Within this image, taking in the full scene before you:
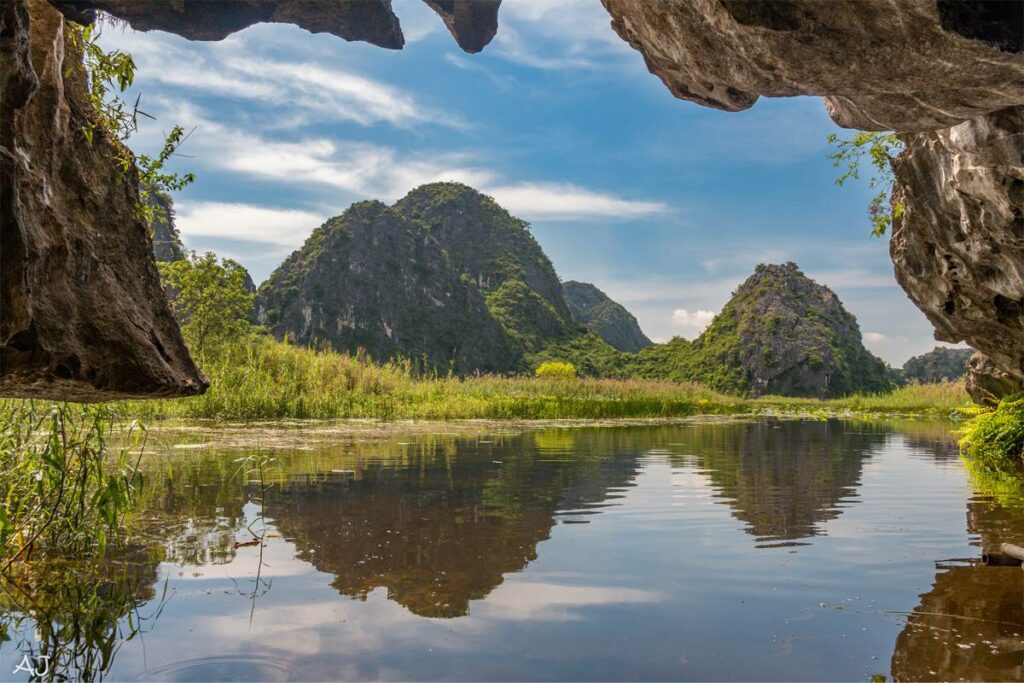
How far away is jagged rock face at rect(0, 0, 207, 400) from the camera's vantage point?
384 centimetres

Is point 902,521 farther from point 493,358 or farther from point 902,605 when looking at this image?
point 493,358

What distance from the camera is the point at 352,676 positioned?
3229mm

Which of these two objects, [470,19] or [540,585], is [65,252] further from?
[470,19]

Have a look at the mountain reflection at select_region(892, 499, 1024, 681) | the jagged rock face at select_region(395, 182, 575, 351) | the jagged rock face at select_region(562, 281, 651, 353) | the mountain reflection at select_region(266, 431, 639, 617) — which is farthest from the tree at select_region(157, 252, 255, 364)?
the jagged rock face at select_region(562, 281, 651, 353)

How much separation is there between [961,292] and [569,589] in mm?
10564

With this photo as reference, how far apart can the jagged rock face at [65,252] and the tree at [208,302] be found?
18169 millimetres

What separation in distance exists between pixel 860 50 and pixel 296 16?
19.4ft

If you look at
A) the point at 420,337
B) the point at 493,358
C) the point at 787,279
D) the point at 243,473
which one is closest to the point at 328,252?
the point at 420,337

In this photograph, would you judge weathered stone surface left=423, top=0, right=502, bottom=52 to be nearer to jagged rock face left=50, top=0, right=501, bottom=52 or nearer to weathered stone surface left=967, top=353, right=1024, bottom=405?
jagged rock face left=50, top=0, right=501, bottom=52

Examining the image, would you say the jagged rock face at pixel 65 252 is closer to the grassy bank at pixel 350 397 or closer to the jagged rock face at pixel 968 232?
the jagged rock face at pixel 968 232

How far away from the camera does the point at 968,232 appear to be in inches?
388

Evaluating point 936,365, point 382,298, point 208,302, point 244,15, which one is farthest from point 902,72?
point 936,365

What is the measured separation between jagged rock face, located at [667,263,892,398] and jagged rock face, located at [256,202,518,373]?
30510 mm

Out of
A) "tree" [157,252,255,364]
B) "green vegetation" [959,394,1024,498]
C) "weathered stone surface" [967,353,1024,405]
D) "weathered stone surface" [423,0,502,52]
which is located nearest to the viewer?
"weathered stone surface" [423,0,502,52]
